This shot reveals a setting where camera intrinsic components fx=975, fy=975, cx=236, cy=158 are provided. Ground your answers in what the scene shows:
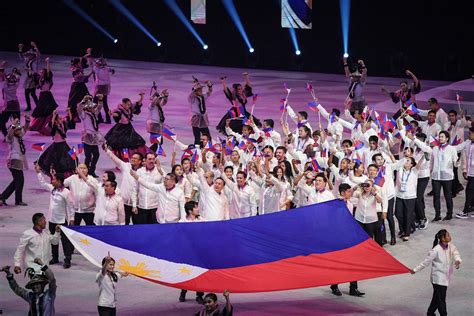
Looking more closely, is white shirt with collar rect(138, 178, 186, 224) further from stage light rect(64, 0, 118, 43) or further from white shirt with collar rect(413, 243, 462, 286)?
stage light rect(64, 0, 118, 43)

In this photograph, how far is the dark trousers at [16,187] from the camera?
14.6 metres

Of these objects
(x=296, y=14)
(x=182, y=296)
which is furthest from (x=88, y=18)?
(x=182, y=296)

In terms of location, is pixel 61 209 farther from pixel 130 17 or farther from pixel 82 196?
pixel 130 17

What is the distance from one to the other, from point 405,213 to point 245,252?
363 centimetres

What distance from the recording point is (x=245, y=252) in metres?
10.6

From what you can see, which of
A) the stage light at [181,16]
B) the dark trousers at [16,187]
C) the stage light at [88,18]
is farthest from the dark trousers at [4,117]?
the stage light at [88,18]

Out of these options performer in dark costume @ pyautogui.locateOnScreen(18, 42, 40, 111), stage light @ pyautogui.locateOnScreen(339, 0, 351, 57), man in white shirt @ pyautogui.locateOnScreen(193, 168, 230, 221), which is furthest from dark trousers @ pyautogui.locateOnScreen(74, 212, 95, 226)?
stage light @ pyautogui.locateOnScreen(339, 0, 351, 57)

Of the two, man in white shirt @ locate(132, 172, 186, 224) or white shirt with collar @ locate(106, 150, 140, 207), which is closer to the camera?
man in white shirt @ locate(132, 172, 186, 224)

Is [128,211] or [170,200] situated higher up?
[170,200]

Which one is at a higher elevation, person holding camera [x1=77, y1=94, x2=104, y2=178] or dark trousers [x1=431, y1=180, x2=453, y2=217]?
person holding camera [x1=77, y1=94, x2=104, y2=178]

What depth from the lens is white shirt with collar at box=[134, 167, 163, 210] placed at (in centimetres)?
1266

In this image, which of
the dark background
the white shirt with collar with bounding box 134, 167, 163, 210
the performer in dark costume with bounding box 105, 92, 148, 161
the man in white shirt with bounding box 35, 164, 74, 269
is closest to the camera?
the man in white shirt with bounding box 35, 164, 74, 269

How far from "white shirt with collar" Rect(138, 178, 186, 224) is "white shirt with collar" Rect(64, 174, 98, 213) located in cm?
82

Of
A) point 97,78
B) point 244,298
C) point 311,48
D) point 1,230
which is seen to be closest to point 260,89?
point 311,48
